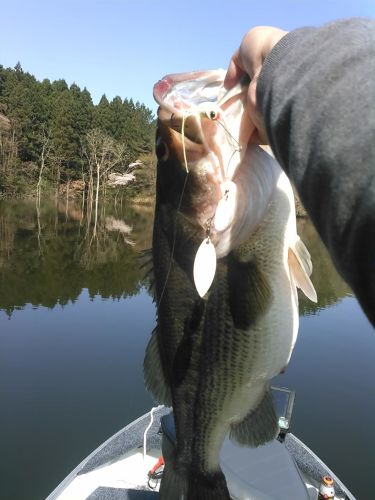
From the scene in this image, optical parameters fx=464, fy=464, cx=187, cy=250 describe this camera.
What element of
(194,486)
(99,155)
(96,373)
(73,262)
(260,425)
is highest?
(99,155)

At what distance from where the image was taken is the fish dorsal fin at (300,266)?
1.53 m

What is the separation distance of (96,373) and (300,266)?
711cm

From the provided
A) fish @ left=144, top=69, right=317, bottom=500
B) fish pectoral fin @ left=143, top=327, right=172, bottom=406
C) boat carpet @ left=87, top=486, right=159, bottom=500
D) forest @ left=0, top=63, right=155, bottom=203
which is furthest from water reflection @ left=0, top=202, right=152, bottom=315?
forest @ left=0, top=63, right=155, bottom=203

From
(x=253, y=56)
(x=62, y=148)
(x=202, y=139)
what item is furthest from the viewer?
(x=62, y=148)

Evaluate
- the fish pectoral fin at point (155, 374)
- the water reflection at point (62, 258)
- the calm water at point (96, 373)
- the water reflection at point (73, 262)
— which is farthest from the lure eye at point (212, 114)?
the water reflection at point (73, 262)

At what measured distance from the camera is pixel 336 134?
33.1 inches

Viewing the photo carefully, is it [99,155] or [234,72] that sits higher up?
[99,155]

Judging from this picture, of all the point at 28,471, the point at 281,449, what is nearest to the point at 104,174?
the point at 28,471

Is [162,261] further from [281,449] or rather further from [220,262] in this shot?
[281,449]

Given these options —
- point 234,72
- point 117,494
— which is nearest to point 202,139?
point 234,72

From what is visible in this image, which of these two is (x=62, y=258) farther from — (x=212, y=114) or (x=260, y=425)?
(x=212, y=114)

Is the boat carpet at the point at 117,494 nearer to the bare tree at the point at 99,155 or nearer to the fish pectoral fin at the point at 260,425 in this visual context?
the fish pectoral fin at the point at 260,425

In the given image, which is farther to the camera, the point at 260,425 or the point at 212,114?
the point at 260,425

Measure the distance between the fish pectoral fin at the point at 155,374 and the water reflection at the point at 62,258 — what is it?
4.30 meters
